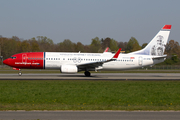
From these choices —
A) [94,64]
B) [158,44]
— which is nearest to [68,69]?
[94,64]

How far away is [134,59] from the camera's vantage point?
38312 millimetres

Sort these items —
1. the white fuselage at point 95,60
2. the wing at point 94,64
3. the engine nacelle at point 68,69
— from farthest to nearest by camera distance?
the white fuselage at point 95,60 < the wing at point 94,64 < the engine nacelle at point 68,69

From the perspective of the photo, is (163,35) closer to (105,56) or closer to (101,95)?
(105,56)

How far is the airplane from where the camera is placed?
116 ft

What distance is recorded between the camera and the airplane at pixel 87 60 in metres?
35.3

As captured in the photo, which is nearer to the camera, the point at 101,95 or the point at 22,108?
the point at 22,108

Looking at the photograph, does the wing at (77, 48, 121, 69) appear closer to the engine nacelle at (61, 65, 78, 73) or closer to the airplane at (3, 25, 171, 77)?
the airplane at (3, 25, 171, 77)

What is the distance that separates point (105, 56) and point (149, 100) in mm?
22922

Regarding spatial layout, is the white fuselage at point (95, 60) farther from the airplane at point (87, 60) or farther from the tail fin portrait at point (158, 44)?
the tail fin portrait at point (158, 44)

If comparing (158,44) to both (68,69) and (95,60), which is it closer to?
(95,60)

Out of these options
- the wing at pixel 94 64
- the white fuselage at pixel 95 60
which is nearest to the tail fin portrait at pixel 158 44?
the white fuselage at pixel 95 60

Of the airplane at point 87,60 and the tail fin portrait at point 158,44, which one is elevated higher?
the tail fin portrait at point 158,44

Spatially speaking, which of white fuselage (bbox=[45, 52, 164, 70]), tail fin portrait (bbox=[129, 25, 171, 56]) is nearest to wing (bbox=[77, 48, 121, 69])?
white fuselage (bbox=[45, 52, 164, 70])

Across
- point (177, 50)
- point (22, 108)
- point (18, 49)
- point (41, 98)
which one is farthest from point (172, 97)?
point (177, 50)
